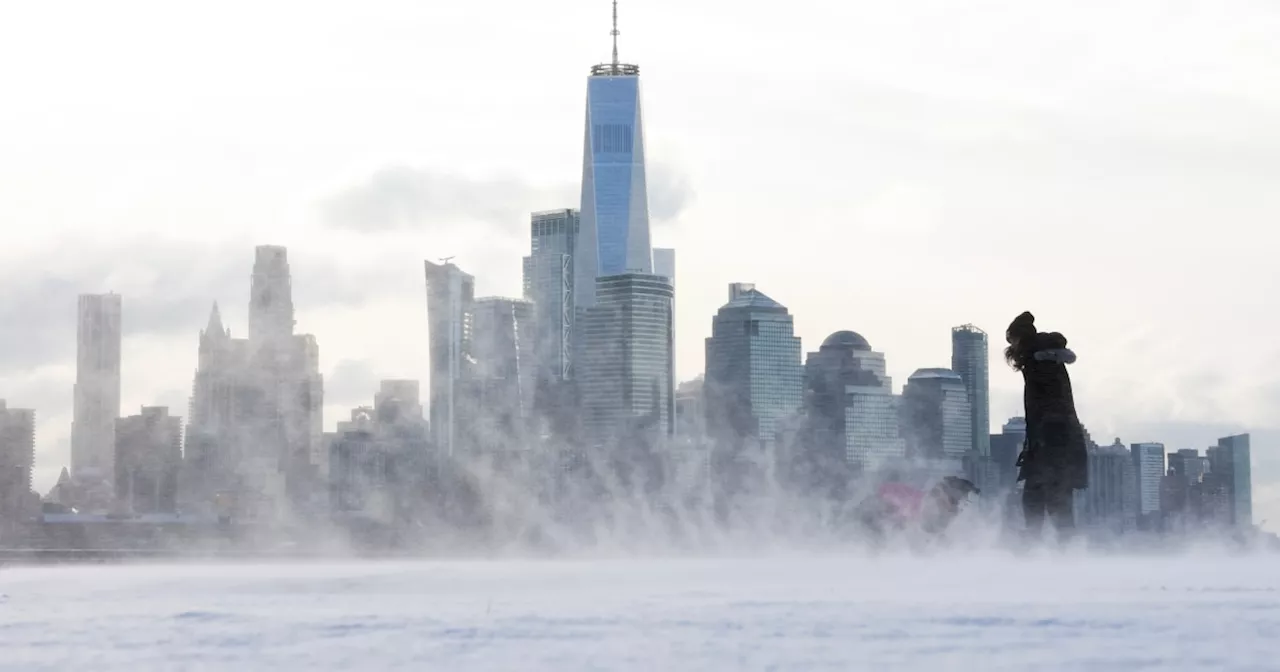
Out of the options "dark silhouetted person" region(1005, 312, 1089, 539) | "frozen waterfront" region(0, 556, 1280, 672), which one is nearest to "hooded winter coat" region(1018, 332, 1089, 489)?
"dark silhouetted person" region(1005, 312, 1089, 539)

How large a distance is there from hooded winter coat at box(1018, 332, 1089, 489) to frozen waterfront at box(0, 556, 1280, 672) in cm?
908

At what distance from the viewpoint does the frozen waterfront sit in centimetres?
8369

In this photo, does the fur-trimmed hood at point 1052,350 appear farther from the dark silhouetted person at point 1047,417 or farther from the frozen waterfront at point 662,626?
the frozen waterfront at point 662,626

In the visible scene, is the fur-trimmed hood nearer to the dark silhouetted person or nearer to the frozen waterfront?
the dark silhouetted person

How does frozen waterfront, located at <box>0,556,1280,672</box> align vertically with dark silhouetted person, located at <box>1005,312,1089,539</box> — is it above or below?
below

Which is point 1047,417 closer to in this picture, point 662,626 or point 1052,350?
point 1052,350

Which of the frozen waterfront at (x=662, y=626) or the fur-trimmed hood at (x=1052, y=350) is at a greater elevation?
the fur-trimmed hood at (x=1052, y=350)

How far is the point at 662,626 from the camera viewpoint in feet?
348

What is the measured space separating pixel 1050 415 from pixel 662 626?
43.5 m

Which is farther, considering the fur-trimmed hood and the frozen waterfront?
the fur-trimmed hood

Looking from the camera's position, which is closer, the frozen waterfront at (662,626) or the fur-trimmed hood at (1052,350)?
the frozen waterfront at (662,626)

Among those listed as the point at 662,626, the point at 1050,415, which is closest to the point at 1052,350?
the point at 1050,415

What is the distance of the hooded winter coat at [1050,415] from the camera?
13600cm

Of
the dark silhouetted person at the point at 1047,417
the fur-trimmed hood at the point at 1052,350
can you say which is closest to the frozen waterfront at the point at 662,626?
Answer: the dark silhouetted person at the point at 1047,417
